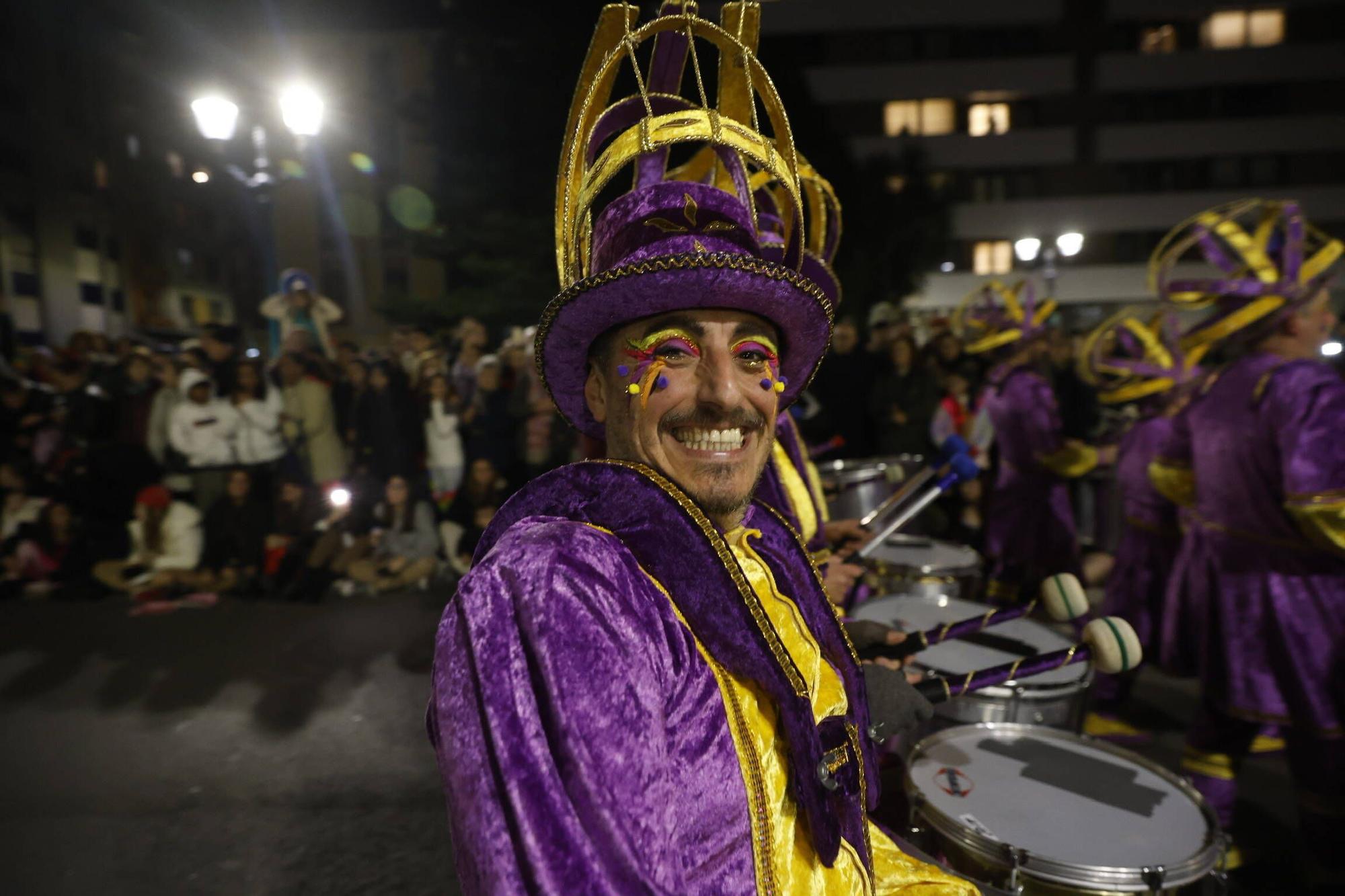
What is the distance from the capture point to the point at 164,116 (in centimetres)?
2777

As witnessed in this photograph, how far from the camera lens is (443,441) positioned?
25.3 feet

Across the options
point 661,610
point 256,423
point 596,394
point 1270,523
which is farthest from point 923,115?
point 661,610

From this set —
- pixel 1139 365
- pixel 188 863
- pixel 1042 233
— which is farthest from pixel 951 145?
pixel 188 863

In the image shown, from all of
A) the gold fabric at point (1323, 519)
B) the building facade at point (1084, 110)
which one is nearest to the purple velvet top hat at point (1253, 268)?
the gold fabric at point (1323, 519)

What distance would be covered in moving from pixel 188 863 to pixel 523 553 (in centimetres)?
337

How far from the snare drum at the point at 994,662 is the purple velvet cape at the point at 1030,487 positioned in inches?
90.4

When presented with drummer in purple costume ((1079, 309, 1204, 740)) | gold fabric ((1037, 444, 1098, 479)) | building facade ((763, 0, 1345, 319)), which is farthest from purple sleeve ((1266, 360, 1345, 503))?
building facade ((763, 0, 1345, 319))

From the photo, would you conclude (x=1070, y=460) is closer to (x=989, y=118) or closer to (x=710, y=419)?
(x=710, y=419)

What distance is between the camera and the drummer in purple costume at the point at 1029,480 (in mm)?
5574

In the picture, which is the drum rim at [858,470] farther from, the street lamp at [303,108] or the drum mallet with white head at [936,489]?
the street lamp at [303,108]

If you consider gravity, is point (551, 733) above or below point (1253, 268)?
below

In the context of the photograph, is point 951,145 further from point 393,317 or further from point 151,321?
point 151,321

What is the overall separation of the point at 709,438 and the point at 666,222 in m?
0.43

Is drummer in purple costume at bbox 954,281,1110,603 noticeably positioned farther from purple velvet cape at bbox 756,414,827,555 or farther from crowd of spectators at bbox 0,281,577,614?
crowd of spectators at bbox 0,281,577,614
